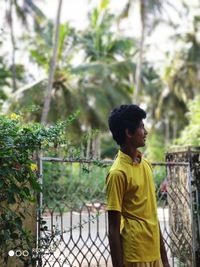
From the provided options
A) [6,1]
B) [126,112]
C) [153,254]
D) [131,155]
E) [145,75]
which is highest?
[6,1]

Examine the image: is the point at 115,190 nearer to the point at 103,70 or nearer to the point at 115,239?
the point at 115,239

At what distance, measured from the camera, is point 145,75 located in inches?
1152

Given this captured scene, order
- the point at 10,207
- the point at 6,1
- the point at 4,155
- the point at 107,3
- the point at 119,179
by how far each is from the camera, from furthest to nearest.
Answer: the point at 6,1 < the point at 107,3 < the point at 10,207 < the point at 4,155 < the point at 119,179

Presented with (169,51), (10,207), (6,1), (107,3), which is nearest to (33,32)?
(6,1)

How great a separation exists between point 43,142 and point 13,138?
0.19 meters

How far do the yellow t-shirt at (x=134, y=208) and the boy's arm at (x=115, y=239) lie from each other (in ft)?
0.12

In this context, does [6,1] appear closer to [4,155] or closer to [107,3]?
[107,3]

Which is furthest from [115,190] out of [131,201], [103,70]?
[103,70]

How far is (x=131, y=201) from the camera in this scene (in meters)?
2.14

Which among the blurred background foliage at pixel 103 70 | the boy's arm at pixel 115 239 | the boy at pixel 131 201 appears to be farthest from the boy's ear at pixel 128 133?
the blurred background foliage at pixel 103 70

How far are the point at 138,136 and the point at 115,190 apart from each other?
30 cm

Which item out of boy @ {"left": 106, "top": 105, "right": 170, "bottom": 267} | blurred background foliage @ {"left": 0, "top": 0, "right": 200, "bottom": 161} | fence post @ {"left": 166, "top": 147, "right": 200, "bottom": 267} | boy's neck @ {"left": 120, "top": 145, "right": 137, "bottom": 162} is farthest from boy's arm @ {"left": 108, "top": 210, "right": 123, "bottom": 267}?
blurred background foliage @ {"left": 0, "top": 0, "right": 200, "bottom": 161}

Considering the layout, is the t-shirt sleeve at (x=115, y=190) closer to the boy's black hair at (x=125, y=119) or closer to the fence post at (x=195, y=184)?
the boy's black hair at (x=125, y=119)

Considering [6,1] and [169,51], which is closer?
[6,1]
